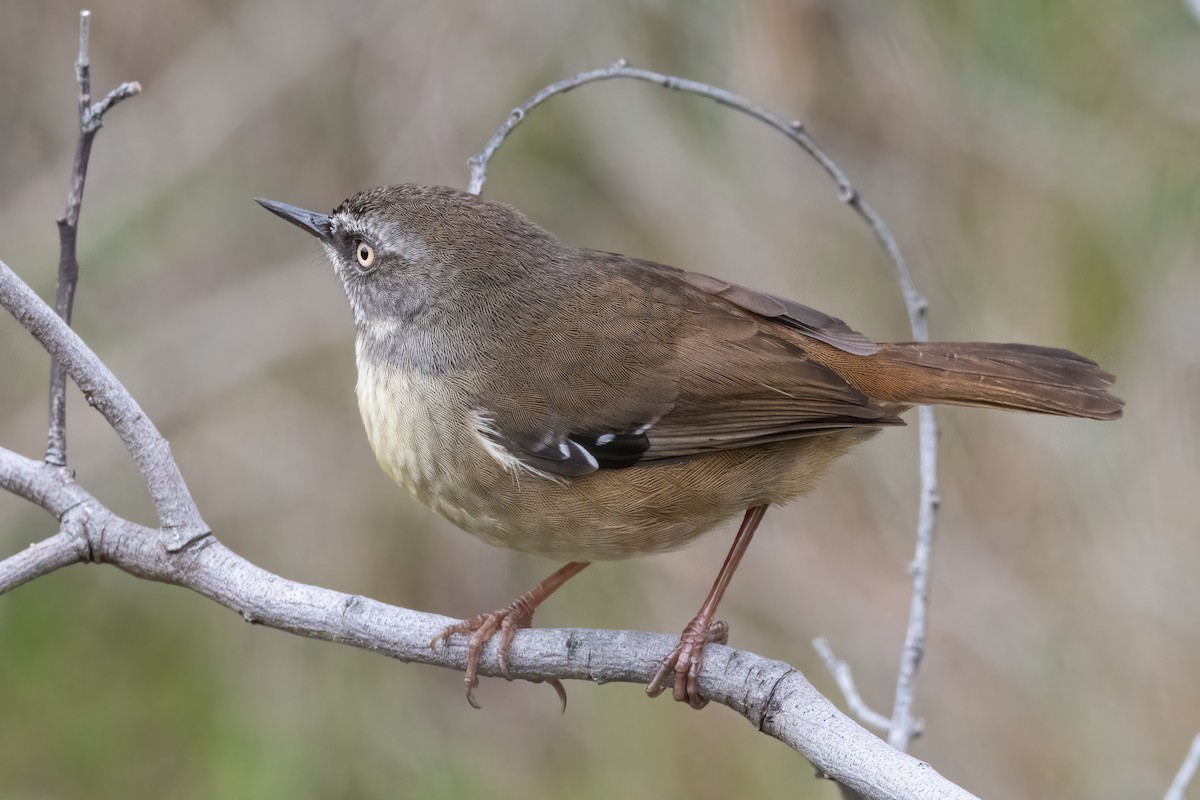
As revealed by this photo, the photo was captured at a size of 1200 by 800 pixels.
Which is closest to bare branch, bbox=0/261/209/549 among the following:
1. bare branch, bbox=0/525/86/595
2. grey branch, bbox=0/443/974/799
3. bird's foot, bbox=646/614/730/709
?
grey branch, bbox=0/443/974/799

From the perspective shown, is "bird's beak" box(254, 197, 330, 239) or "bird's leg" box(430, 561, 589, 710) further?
"bird's beak" box(254, 197, 330, 239)

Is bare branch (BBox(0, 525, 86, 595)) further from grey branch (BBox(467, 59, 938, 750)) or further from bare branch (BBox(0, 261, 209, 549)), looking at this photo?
grey branch (BBox(467, 59, 938, 750))

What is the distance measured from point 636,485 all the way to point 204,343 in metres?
3.73

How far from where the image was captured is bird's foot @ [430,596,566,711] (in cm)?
321

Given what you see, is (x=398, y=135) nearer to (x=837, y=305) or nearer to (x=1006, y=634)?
(x=837, y=305)

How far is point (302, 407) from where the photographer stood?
6832 millimetres

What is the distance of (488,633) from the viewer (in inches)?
136

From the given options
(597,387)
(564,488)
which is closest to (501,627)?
(564,488)

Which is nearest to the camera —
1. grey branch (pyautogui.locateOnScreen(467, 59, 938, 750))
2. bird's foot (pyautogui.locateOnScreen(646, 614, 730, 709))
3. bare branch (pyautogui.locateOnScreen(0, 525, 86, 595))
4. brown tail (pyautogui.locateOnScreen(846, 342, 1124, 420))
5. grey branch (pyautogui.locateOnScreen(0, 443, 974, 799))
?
bare branch (pyautogui.locateOnScreen(0, 525, 86, 595))

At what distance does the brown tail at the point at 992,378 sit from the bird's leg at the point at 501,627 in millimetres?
1097

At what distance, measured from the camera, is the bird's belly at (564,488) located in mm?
3484

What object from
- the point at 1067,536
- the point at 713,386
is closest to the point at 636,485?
the point at 713,386

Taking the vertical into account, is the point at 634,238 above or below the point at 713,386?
above

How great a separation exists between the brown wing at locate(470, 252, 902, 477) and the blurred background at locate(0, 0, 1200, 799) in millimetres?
2367
